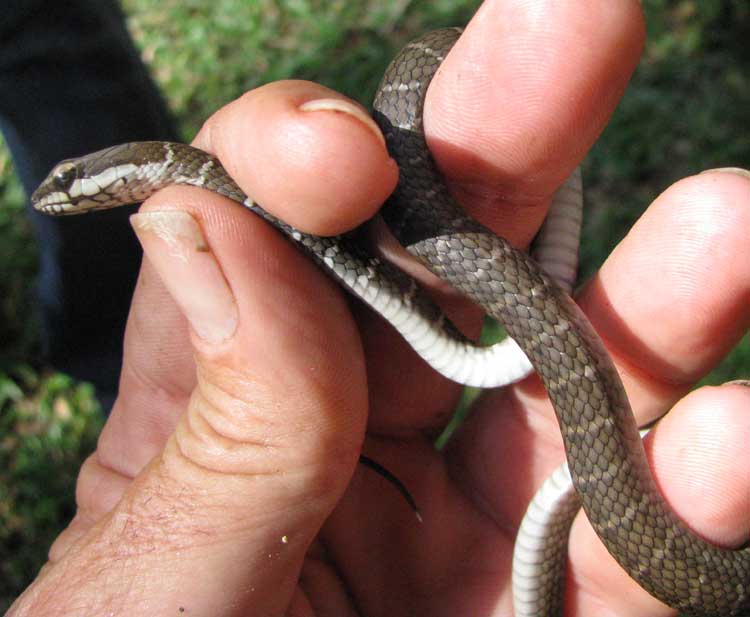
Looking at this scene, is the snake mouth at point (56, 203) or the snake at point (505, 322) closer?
the snake at point (505, 322)

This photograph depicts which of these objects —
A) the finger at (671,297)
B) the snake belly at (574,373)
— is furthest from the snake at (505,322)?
the finger at (671,297)

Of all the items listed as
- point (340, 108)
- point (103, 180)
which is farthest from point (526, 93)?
point (103, 180)

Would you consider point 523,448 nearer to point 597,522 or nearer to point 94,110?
point 597,522

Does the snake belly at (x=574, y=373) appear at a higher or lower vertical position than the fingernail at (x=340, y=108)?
lower

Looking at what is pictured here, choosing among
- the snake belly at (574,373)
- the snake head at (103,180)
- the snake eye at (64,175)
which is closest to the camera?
the snake belly at (574,373)

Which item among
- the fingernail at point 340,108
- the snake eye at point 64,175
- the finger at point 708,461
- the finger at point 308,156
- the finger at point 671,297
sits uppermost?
the fingernail at point 340,108

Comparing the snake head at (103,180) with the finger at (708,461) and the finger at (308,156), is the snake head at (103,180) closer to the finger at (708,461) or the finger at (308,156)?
the finger at (308,156)

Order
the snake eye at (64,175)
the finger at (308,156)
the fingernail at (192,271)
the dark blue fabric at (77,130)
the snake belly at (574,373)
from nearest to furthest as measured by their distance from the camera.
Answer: the finger at (308,156), the fingernail at (192,271), the snake belly at (574,373), the snake eye at (64,175), the dark blue fabric at (77,130)

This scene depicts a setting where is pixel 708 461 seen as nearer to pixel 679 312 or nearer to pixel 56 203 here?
pixel 679 312

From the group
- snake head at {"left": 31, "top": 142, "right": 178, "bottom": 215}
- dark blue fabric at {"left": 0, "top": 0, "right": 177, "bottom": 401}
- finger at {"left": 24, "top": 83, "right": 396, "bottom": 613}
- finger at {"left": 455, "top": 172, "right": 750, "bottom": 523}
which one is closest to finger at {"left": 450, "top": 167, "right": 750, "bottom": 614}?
finger at {"left": 455, "top": 172, "right": 750, "bottom": 523}
